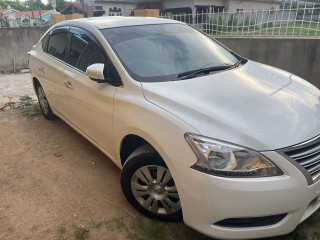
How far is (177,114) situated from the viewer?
7.86ft

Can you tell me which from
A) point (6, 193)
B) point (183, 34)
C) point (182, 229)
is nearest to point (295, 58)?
point (183, 34)

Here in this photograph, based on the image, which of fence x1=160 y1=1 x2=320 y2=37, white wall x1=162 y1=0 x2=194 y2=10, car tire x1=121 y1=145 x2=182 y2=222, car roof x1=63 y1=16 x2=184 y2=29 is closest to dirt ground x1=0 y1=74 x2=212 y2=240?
car tire x1=121 y1=145 x2=182 y2=222

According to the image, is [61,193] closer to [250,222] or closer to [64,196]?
[64,196]

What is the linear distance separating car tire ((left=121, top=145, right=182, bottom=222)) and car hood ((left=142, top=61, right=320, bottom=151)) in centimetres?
46

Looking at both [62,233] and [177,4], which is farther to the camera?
[177,4]

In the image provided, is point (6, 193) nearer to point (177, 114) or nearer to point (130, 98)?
point (130, 98)

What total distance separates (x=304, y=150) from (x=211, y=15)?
622 centimetres

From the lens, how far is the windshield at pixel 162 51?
3.02m

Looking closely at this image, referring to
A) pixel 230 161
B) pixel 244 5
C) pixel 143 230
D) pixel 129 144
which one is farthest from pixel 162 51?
pixel 244 5

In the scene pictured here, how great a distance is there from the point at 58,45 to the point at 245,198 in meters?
3.33

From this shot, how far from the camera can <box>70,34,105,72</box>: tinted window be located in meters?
3.33

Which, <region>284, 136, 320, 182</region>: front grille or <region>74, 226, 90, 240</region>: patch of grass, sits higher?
<region>284, 136, 320, 182</region>: front grille

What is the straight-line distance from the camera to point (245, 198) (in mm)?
2072

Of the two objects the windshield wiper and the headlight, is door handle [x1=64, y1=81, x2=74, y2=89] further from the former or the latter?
the headlight
